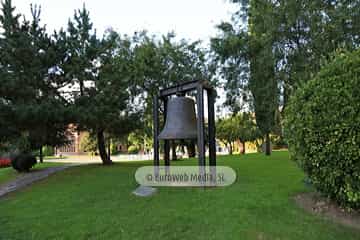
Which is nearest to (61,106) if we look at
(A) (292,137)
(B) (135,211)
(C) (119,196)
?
(C) (119,196)

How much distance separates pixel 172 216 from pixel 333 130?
255 centimetres

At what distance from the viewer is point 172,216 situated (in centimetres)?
423

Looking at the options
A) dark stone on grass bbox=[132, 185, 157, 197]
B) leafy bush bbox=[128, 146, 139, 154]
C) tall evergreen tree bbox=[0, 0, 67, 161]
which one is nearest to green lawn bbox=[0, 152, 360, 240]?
dark stone on grass bbox=[132, 185, 157, 197]

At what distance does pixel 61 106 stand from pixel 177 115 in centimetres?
434

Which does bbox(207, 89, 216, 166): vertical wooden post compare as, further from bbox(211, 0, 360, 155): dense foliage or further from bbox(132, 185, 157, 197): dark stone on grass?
bbox(211, 0, 360, 155): dense foliage

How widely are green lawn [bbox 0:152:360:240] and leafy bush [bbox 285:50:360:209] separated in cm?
58

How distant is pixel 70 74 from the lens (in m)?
9.23

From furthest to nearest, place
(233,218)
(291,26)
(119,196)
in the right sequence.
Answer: (291,26) < (119,196) < (233,218)

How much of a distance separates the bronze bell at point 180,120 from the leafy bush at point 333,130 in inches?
77.8

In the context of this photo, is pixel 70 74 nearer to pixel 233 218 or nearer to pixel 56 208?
pixel 56 208

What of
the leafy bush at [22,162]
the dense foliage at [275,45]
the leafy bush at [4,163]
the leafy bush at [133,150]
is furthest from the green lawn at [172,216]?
the leafy bush at [133,150]

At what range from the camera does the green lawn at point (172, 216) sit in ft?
11.8

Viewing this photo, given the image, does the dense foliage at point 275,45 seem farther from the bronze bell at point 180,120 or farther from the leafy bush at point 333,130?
the leafy bush at point 333,130

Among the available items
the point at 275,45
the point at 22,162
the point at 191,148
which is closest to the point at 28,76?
the point at 22,162
